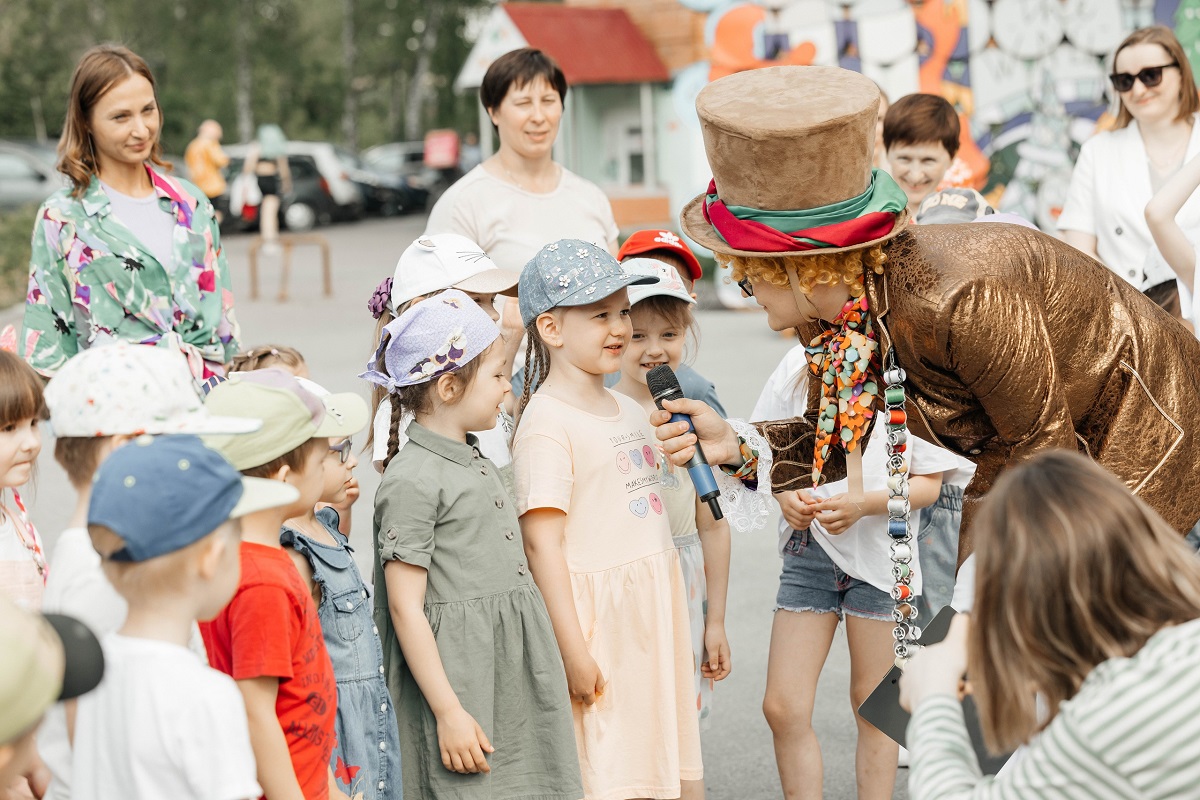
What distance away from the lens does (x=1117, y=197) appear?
5117mm

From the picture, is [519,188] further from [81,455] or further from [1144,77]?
[1144,77]

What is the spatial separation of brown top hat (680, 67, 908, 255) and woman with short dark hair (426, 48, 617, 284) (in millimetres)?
1636

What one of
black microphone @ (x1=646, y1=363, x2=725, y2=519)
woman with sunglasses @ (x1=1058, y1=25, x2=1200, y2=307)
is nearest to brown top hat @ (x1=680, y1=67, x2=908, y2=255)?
black microphone @ (x1=646, y1=363, x2=725, y2=519)

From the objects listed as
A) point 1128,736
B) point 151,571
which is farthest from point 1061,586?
point 151,571

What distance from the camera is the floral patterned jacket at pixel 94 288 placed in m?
3.93

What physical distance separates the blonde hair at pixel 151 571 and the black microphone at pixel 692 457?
50.1 inches

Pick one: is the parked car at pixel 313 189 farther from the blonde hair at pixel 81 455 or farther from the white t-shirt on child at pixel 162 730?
the white t-shirt on child at pixel 162 730

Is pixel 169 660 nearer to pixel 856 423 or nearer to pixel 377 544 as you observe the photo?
pixel 377 544

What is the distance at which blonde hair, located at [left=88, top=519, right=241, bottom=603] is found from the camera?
2020 mm

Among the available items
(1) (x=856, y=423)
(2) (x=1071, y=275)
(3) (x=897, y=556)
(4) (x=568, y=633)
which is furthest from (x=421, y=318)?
(2) (x=1071, y=275)

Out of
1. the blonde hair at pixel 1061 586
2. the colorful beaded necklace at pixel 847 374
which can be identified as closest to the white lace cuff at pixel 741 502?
the colorful beaded necklace at pixel 847 374

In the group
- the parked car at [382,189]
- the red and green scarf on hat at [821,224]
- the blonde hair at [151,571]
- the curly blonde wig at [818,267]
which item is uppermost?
the red and green scarf on hat at [821,224]

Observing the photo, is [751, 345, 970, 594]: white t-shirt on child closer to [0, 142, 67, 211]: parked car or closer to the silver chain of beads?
the silver chain of beads

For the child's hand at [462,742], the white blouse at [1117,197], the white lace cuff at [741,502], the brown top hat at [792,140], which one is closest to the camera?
the brown top hat at [792,140]
